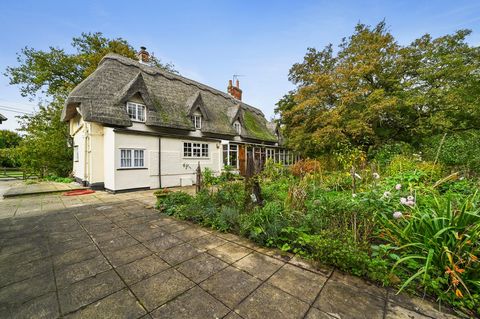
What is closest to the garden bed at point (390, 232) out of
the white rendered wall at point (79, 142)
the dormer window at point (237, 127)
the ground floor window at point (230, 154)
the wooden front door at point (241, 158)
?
the ground floor window at point (230, 154)

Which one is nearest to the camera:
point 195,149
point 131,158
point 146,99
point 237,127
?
point 131,158

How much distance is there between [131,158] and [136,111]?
97.7 inches

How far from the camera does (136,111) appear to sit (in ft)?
30.6

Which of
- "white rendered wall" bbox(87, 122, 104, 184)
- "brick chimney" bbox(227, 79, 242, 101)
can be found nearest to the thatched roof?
"white rendered wall" bbox(87, 122, 104, 184)

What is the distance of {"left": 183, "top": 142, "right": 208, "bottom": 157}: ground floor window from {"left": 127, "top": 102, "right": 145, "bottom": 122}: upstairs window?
8.92 ft

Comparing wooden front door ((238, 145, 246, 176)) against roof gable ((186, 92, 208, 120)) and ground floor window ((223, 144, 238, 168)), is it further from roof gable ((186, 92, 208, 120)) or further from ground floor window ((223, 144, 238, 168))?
roof gable ((186, 92, 208, 120))

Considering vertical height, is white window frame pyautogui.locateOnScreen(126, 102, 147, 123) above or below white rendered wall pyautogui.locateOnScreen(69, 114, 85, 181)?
above

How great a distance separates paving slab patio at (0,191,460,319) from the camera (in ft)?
5.80

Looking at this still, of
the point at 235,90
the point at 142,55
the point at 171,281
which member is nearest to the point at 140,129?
the point at 142,55

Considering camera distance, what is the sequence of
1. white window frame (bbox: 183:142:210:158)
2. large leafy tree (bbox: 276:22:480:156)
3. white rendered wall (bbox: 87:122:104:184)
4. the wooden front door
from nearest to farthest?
white rendered wall (bbox: 87:122:104:184) → large leafy tree (bbox: 276:22:480:156) → white window frame (bbox: 183:142:210:158) → the wooden front door

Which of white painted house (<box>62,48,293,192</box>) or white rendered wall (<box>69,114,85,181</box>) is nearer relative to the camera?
white painted house (<box>62,48,293,192</box>)

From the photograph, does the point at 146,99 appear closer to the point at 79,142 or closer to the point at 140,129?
the point at 140,129

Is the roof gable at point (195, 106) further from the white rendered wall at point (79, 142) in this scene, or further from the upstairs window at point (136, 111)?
the white rendered wall at point (79, 142)

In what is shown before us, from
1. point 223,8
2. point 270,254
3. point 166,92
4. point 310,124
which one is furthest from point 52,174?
point 310,124
